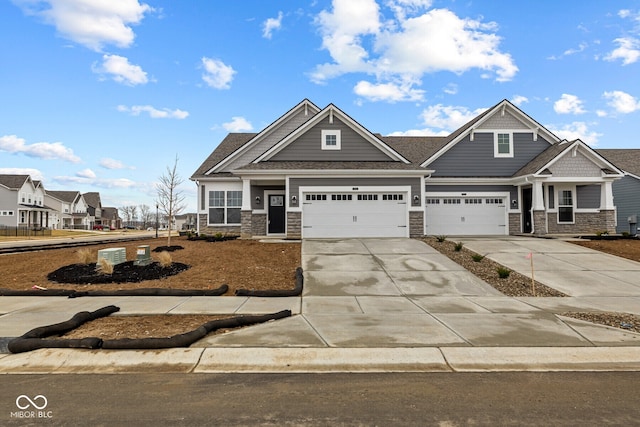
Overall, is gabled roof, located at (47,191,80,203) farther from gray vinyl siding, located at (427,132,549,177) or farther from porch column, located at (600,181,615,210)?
porch column, located at (600,181,615,210)

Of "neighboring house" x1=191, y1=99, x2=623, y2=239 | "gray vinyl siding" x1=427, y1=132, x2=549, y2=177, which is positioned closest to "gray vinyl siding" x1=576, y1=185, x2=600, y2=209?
"neighboring house" x1=191, y1=99, x2=623, y2=239

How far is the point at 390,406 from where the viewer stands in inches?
148

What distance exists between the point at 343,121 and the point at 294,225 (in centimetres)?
598

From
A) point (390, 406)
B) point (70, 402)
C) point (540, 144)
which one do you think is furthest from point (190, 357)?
point (540, 144)

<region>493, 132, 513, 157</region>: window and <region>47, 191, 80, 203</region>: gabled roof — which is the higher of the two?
<region>47, 191, 80, 203</region>: gabled roof

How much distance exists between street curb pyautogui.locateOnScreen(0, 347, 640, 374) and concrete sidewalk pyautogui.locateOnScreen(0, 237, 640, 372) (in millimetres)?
16

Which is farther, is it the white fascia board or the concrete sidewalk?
the white fascia board

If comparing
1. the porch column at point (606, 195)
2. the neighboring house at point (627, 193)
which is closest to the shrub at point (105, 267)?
the porch column at point (606, 195)

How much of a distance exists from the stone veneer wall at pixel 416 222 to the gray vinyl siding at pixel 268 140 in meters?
8.80

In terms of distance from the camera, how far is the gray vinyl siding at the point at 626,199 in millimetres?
23398

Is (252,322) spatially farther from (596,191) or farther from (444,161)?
(596,191)

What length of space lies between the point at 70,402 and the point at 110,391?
1.25 feet

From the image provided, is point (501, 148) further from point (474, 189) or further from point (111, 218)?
point (111, 218)

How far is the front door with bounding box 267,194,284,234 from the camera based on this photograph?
1953 centimetres
